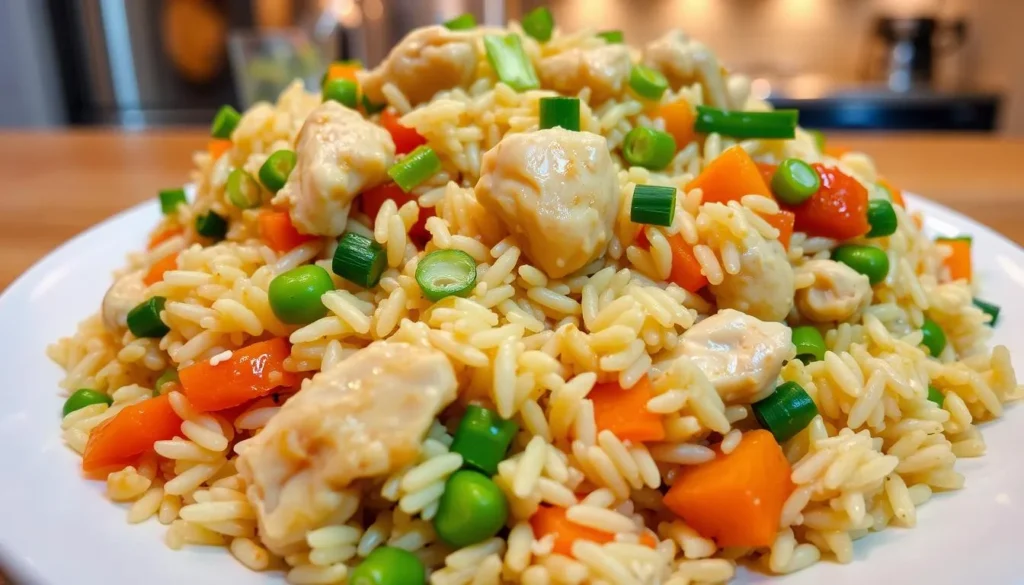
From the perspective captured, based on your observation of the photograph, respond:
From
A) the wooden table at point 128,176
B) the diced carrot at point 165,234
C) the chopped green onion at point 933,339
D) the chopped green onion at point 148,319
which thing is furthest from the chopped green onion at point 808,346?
the wooden table at point 128,176

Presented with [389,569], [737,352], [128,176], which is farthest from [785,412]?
[128,176]

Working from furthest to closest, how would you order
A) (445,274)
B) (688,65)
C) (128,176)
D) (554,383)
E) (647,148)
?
1. (128,176)
2. (688,65)
3. (647,148)
4. (445,274)
5. (554,383)

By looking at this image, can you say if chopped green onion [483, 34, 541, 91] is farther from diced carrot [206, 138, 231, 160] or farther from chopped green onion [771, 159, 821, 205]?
diced carrot [206, 138, 231, 160]

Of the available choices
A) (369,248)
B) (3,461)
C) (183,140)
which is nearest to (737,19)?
(183,140)

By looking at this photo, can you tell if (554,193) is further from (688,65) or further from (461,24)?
(461,24)

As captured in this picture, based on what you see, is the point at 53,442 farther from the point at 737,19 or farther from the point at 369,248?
the point at 737,19

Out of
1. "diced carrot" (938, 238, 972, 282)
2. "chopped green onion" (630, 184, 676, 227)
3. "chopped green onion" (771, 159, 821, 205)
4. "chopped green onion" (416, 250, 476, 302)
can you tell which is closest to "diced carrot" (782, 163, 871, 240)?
"chopped green onion" (771, 159, 821, 205)
